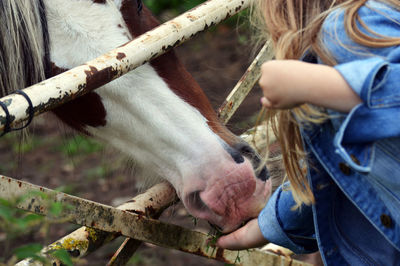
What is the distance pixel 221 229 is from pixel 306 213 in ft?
0.90

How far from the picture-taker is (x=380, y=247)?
1.28m

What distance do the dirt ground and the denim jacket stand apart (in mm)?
1051

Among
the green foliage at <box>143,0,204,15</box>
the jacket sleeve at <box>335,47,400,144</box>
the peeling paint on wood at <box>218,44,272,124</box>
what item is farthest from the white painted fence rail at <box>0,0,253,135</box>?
the green foliage at <box>143,0,204,15</box>

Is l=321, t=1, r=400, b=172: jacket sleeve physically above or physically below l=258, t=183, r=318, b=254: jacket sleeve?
above

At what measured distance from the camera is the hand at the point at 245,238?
1.55 meters

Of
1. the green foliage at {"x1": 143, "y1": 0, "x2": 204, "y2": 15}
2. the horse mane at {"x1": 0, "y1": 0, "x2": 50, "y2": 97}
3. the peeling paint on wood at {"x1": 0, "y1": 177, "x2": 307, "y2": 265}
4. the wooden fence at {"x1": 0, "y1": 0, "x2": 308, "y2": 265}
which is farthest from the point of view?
the green foliage at {"x1": 143, "y1": 0, "x2": 204, "y2": 15}

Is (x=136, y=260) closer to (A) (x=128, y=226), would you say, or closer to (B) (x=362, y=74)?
(A) (x=128, y=226)

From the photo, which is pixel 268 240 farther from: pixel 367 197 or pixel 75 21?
pixel 75 21

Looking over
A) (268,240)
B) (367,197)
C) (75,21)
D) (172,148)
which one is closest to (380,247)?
(367,197)

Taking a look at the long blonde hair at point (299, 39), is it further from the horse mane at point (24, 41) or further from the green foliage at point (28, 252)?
the horse mane at point (24, 41)

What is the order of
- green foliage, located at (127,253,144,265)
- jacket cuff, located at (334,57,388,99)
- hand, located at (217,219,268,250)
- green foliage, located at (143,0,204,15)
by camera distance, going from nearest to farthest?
1. jacket cuff, located at (334,57,388,99)
2. hand, located at (217,219,268,250)
3. green foliage, located at (127,253,144,265)
4. green foliage, located at (143,0,204,15)

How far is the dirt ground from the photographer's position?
10.8 feet

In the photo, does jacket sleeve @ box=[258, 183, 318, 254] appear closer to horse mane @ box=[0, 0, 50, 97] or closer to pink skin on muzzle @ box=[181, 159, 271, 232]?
pink skin on muzzle @ box=[181, 159, 271, 232]

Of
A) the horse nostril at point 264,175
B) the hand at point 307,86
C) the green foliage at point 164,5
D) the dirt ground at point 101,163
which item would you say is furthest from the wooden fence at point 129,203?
the green foliage at point 164,5
